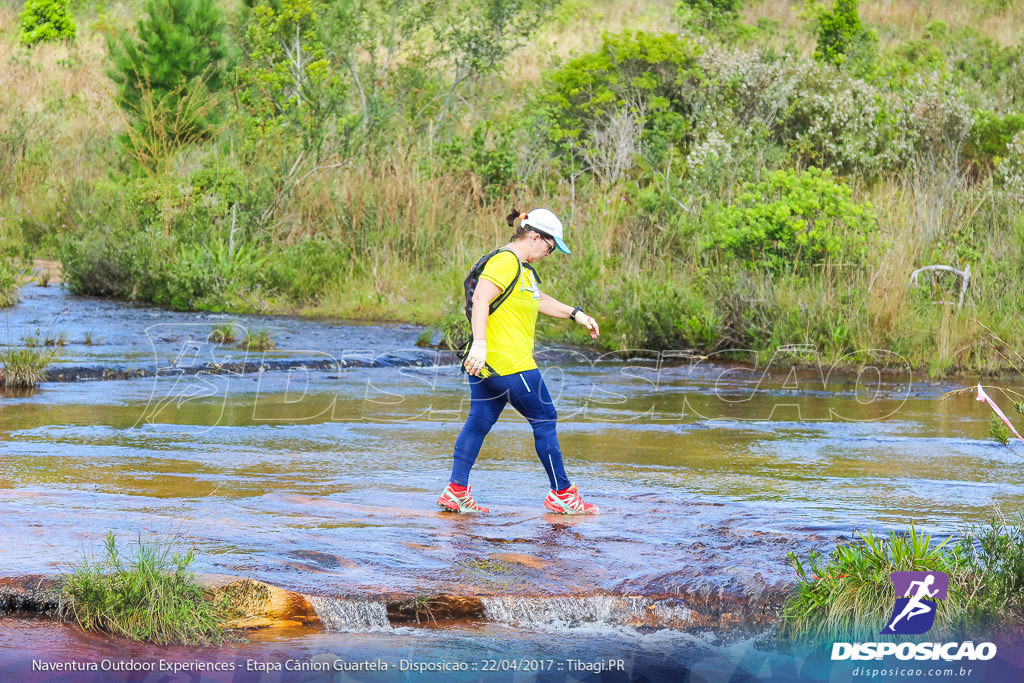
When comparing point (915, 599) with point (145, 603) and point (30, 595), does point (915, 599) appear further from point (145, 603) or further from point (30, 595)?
point (30, 595)

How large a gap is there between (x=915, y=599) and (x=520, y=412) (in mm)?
2363

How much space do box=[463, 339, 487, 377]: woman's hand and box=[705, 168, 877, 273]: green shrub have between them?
28.3 ft

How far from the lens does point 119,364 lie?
12875mm

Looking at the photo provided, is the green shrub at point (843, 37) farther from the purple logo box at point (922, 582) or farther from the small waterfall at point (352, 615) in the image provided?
the small waterfall at point (352, 615)

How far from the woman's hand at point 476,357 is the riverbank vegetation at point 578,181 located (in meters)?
7.61

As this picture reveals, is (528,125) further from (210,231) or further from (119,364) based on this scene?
(119,364)

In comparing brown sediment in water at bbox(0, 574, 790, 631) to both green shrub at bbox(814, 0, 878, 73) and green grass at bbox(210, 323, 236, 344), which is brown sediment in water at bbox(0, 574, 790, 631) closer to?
green grass at bbox(210, 323, 236, 344)

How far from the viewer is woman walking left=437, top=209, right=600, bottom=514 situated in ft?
22.1

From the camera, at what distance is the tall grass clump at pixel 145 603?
16.3 feet

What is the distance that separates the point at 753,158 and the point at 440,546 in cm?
1351

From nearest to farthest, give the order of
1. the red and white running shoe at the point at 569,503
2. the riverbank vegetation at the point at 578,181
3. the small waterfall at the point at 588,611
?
the small waterfall at the point at 588,611, the red and white running shoe at the point at 569,503, the riverbank vegetation at the point at 578,181

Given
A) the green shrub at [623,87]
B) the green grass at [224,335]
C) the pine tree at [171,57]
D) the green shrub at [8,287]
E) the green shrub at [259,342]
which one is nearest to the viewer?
the green shrub at [259,342]

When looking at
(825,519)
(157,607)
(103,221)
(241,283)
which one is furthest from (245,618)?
(103,221)

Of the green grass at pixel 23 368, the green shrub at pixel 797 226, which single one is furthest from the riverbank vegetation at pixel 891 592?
the green shrub at pixel 797 226
